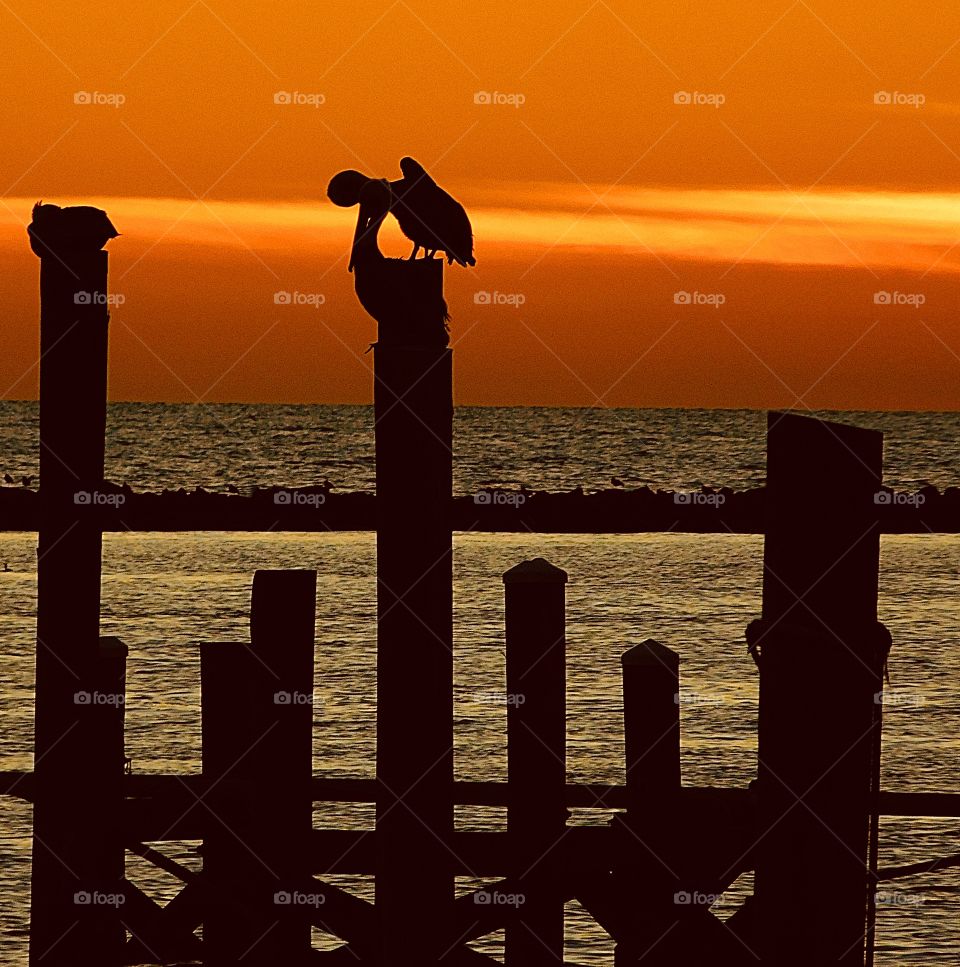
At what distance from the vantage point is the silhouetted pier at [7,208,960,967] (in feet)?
16.7

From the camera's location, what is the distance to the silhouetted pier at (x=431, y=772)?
508 centimetres

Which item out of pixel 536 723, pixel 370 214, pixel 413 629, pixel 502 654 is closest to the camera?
pixel 413 629

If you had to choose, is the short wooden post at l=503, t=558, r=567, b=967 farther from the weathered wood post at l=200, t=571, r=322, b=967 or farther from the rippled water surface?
the rippled water surface

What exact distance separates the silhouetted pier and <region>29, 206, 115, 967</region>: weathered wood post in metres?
0.01

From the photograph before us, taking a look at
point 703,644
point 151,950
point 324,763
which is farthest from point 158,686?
point 151,950

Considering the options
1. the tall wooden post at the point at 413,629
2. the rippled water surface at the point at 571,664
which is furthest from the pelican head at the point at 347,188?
the rippled water surface at the point at 571,664

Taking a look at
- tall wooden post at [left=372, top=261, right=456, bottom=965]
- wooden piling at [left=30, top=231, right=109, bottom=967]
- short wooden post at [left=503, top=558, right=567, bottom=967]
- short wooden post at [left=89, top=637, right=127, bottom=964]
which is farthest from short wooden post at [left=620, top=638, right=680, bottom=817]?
wooden piling at [left=30, top=231, right=109, bottom=967]

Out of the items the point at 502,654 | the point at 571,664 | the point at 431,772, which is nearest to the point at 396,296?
the point at 431,772

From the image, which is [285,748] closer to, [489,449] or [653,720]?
[653,720]

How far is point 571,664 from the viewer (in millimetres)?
24859

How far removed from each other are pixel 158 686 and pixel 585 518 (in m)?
17.6

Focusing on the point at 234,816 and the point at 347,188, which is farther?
the point at 234,816

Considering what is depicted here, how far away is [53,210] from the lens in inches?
262

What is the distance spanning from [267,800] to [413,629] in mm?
1592
